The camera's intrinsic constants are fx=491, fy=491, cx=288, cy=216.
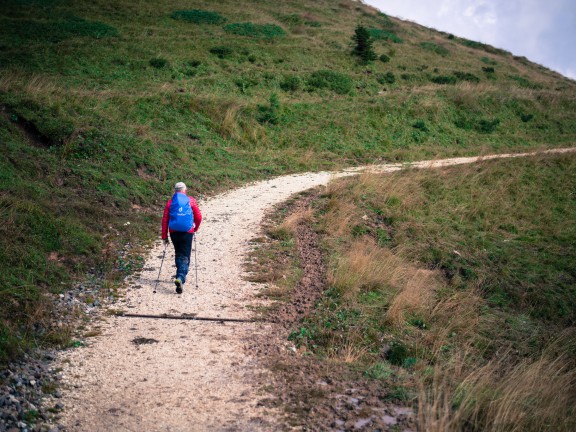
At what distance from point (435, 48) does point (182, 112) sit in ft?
119

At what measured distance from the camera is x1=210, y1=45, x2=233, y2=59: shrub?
Result: 31431mm

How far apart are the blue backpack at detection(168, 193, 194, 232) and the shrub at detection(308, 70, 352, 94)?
22663 mm

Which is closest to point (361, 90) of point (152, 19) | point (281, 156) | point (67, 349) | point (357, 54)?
point (357, 54)

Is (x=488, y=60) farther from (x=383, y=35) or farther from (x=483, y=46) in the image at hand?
(x=383, y=35)

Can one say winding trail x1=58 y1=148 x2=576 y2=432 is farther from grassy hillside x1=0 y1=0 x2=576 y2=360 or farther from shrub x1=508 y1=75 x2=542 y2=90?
shrub x1=508 y1=75 x2=542 y2=90

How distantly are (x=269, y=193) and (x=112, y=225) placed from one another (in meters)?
5.54

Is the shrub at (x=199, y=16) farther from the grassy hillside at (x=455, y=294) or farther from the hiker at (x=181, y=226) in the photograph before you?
the hiker at (x=181, y=226)

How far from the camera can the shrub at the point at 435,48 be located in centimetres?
4847

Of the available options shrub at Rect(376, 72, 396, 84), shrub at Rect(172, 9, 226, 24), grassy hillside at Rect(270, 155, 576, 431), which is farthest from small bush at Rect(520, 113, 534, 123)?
shrub at Rect(172, 9, 226, 24)

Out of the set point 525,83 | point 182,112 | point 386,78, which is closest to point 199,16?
point 386,78

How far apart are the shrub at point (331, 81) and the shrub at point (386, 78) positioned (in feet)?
9.93

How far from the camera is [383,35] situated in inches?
1903

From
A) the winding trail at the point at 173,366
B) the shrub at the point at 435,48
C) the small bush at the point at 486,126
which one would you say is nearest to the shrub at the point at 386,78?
the small bush at the point at 486,126

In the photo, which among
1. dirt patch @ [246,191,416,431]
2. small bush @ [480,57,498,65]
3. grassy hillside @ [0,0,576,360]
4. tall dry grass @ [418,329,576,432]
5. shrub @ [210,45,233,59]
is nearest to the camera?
tall dry grass @ [418,329,576,432]
